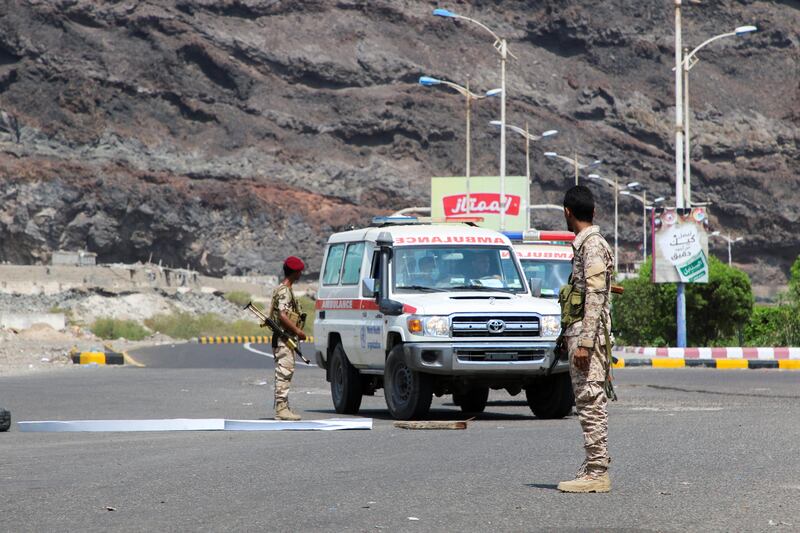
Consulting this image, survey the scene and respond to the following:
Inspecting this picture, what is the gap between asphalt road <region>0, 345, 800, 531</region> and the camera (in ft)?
25.3

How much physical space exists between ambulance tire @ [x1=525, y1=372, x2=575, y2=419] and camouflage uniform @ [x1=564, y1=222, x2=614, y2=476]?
22.2 feet

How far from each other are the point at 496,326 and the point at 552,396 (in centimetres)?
132

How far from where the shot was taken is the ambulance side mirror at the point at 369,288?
637 inches

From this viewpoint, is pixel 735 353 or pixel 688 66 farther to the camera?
pixel 688 66

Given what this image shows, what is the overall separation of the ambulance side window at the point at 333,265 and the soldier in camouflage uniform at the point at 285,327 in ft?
7.90

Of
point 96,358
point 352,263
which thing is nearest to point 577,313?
point 352,263

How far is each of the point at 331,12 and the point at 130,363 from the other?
12394cm

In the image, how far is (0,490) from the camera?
9078mm

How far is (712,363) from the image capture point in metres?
30.8

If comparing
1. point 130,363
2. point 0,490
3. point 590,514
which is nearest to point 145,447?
point 0,490

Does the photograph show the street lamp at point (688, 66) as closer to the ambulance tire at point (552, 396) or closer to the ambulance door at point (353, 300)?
the ambulance door at point (353, 300)

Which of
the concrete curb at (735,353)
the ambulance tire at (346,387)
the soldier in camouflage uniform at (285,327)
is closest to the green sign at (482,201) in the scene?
the concrete curb at (735,353)

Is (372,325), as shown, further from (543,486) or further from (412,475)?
(543,486)

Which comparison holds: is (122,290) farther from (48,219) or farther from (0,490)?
(0,490)
